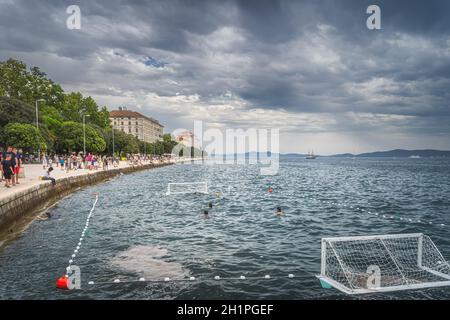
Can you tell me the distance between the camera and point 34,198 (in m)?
21.0

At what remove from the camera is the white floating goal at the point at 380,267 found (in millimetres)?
8344

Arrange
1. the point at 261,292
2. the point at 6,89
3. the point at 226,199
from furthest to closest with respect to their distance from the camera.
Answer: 1. the point at 6,89
2. the point at 226,199
3. the point at 261,292

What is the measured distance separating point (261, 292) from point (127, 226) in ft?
33.4

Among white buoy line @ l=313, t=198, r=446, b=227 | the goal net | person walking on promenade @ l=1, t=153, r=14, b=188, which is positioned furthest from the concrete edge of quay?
white buoy line @ l=313, t=198, r=446, b=227

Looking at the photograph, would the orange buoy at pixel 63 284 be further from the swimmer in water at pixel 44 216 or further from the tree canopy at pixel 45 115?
the tree canopy at pixel 45 115

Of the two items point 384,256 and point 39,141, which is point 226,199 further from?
point 39,141

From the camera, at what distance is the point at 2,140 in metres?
51.6

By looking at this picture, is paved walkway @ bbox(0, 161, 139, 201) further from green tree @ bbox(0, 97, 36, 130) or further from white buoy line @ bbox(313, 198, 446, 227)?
green tree @ bbox(0, 97, 36, 130)

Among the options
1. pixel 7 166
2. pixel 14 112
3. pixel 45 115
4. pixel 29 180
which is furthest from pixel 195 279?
pixel 45 115

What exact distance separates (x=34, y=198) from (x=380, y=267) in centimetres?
2067

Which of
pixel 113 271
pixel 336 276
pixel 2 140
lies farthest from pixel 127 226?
pixel 2 140

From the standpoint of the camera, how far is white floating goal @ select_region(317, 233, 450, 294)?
8.34 metres

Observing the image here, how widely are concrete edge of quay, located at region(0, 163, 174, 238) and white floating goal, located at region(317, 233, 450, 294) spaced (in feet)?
47.3

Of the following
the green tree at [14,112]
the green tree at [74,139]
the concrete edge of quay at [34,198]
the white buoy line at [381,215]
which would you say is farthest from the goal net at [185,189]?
the green tree at [74,139]
